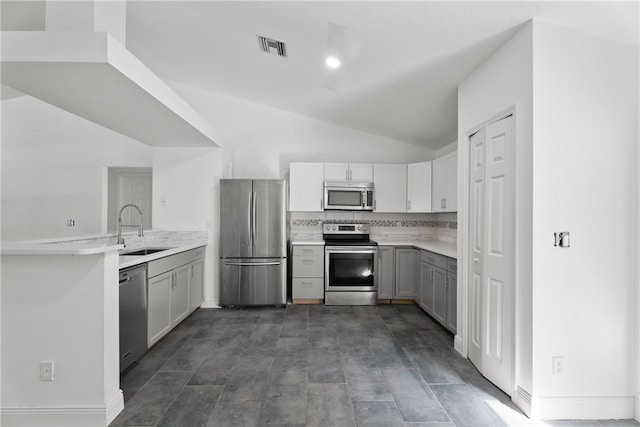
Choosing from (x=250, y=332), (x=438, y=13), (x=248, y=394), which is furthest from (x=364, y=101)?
(x=248, y=394)

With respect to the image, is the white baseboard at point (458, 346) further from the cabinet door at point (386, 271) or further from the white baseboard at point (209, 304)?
the white baseboard at point (209, 304)

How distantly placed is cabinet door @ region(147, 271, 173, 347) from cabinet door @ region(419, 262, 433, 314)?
9.70ft

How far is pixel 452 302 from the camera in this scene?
337 cm

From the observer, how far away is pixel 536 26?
6.64ft

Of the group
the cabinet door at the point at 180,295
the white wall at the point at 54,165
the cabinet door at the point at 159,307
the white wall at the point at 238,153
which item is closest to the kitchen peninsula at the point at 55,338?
the cabinet door at the point at 159,307

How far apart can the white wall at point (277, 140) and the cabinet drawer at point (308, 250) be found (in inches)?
49.8

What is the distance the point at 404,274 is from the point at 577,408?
8.75 ft

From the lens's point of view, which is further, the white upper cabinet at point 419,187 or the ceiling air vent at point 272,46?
the white upper cabinet at point 419,187

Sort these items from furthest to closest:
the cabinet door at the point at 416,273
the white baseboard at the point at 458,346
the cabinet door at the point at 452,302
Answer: the cabinet door at the point at 416,273, the cabinet door at the point at 452,302, the white baseboard at the point at 458,346

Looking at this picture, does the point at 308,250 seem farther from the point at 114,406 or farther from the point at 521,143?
the point at 521,143

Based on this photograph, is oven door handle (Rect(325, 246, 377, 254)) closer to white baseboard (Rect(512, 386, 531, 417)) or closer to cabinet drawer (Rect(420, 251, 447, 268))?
cabinet drawer (Rect(420, 251, 447, 268))

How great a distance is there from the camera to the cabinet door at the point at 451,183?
3.97 metres

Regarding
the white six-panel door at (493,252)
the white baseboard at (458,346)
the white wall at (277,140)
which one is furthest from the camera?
the white wall at (277,140)

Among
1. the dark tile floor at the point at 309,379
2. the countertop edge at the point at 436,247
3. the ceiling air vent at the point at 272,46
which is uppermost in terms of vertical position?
the ceiling air vent at the point at 272,46
